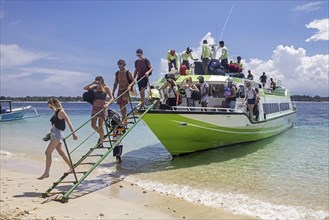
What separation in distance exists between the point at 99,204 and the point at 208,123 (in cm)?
622

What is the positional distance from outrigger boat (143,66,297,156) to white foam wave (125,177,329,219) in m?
3.15

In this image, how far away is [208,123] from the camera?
12.1 m

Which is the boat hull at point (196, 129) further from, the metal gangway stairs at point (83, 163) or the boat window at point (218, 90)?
the boat window at point (218, 90)

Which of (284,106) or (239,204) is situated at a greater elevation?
(284,106)

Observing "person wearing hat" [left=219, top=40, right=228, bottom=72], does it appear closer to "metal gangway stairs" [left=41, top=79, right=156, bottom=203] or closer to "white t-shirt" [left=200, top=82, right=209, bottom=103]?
"white t-shirt" [left=200, top=82, right=209, bottom=103]

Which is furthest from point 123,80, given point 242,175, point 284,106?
point 284,106

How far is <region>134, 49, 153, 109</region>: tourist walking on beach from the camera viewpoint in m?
11.2

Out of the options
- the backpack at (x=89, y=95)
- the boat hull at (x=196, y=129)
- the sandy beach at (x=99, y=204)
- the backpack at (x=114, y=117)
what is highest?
the backpack at (x=89, y=95)

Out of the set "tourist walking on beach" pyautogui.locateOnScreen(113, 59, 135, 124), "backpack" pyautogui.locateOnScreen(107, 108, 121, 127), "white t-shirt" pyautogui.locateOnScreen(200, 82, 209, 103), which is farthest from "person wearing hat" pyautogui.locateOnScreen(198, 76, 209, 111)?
"backpack" pyautogui.locateOnScreen(107, 108, 121, 127)

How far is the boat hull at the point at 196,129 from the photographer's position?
11383 millimetres

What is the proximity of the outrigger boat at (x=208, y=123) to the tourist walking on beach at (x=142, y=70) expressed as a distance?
0.89 metres

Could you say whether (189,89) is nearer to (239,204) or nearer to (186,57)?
(186,57)

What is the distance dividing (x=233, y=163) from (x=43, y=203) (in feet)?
22.9

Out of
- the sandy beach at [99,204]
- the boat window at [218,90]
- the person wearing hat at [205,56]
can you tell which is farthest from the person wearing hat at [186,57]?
the sandy beach at [99,204]
